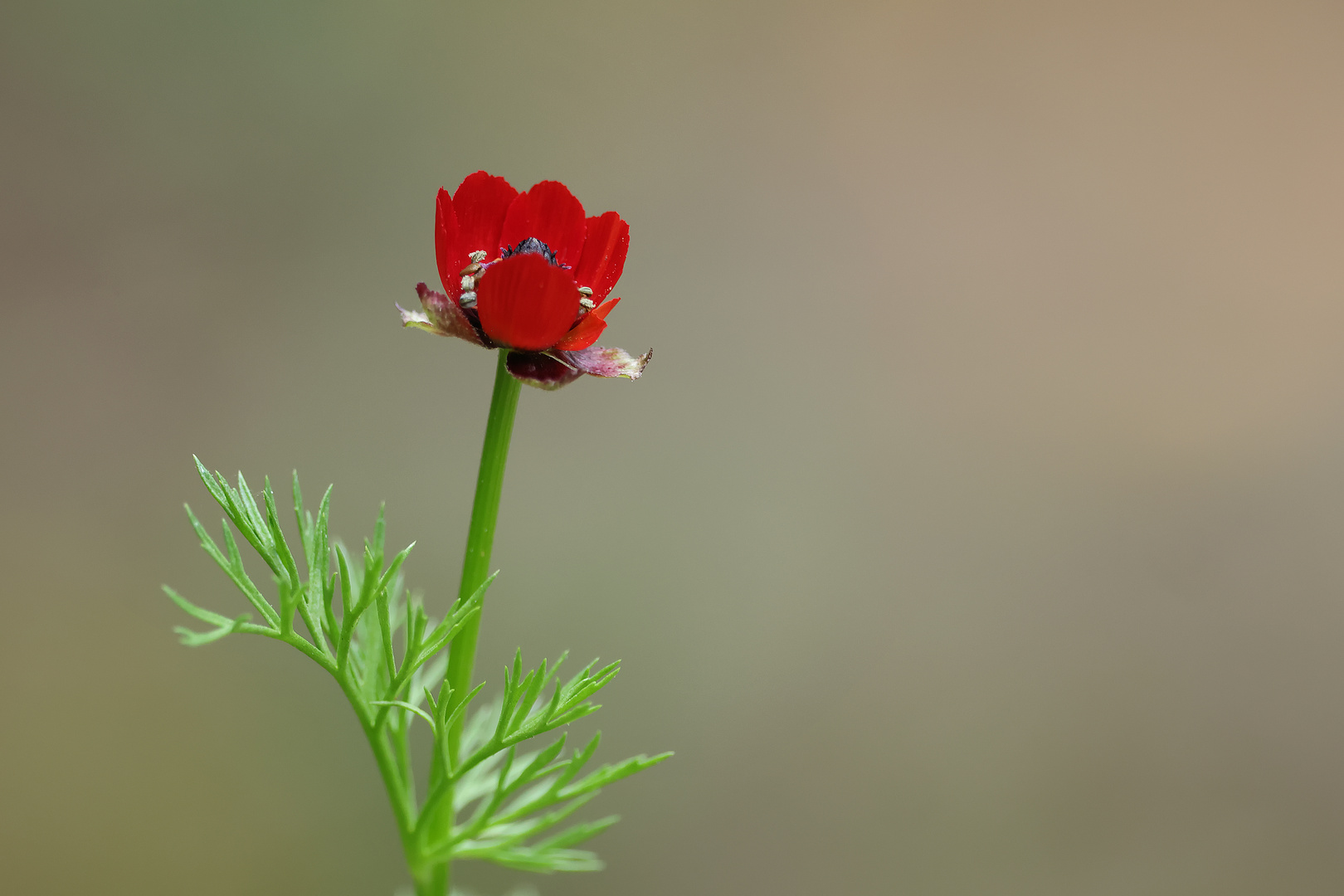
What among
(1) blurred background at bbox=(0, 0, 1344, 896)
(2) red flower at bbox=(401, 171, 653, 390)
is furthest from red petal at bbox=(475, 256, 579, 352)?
(1) blurred background at bbox=(0, 0, 1344, 896)

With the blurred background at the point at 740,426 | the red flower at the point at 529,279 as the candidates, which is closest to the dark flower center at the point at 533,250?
the red flower at the point at 529,279

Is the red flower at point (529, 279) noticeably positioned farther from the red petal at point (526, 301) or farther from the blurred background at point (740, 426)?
the blurred background at point (740, 426)

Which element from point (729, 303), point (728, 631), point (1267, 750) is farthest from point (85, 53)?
point (1267, 750)

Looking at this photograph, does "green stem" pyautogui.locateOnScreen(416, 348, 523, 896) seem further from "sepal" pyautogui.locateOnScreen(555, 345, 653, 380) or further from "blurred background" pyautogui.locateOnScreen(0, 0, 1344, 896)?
"blurred background" pyautogui.locateOnScreen(0, 0, 1344, 896)

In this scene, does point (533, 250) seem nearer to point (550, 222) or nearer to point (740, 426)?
point (550, 222)

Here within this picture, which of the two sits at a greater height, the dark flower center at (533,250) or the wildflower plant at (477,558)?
the dark flower center at (533,250)

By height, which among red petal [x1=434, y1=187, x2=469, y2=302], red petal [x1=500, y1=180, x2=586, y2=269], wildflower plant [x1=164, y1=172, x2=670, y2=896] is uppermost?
red petal [x1=500, y1=180, x2=586, y2=269]

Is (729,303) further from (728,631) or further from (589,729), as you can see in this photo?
(589,729)
